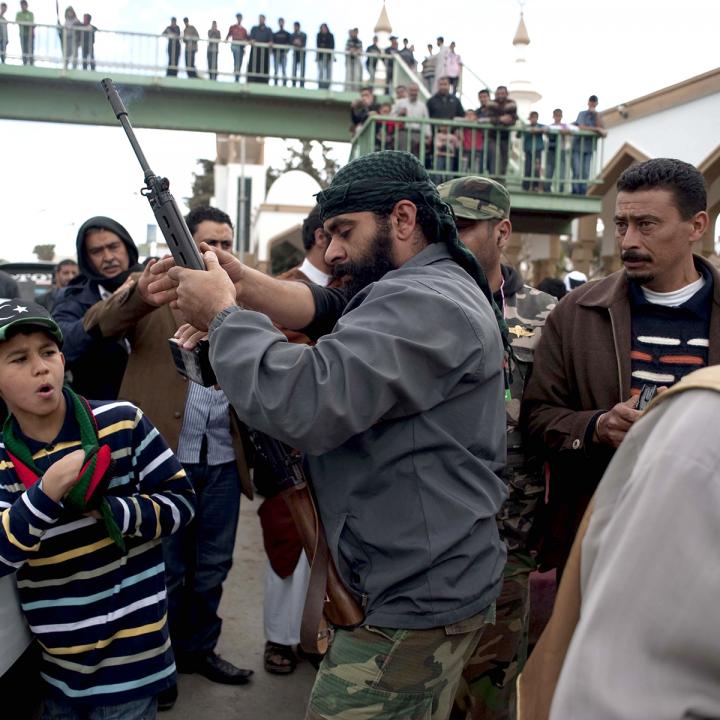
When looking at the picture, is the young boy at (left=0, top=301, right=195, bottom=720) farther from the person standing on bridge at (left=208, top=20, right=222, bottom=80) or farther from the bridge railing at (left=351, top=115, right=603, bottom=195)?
the person standing on bridge at (left=208, top=20, right=222, bottom=80)

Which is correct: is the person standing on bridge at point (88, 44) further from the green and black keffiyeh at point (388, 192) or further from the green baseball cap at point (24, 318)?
the green and black keffiyeh at point (388, 192)

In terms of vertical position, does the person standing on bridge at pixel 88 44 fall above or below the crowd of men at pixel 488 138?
above

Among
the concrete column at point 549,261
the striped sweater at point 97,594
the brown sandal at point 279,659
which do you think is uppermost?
the concrete column at point 549,261

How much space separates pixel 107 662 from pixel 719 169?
13140mm

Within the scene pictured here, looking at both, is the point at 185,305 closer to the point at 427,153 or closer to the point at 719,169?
the point at 427,153

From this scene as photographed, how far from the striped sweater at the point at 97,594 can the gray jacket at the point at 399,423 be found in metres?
0.69

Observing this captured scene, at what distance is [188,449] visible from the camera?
11.9 feet

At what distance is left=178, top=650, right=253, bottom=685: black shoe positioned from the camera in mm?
3715

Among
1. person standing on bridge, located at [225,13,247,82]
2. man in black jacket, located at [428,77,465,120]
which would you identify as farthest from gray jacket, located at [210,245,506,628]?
person standing on bridge, located at [225,13,247,82]

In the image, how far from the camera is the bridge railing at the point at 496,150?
1290cm

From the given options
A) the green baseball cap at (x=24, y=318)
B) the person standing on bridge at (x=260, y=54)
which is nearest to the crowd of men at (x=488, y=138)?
the person standing on bridge at (x=260, y=54)

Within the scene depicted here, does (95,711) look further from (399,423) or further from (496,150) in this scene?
(496,150)

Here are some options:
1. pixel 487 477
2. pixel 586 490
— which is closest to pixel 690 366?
pixel 586 490

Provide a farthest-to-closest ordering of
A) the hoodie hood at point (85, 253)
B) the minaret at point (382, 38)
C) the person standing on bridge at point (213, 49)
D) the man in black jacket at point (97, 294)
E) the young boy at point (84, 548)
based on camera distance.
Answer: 1. the minaret at point (382, 38)
2. the person standing on bridge at point (213, 49)
3. the hoodie hood at point (85, 253)
4. the man in black jacket at point (97, 294)
5. the young boy at point (84, 548)
